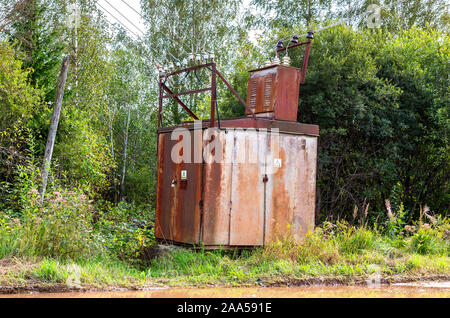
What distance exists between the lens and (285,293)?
6.12 metres

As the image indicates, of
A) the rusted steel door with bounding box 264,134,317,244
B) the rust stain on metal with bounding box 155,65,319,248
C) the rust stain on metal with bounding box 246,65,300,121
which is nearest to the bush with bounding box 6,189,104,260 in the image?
the rust stain on metal with bounding box 155,65,319,248

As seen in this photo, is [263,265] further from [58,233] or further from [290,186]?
[58,233]

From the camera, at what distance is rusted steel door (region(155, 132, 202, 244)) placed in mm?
8141

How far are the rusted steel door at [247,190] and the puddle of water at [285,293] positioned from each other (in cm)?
172

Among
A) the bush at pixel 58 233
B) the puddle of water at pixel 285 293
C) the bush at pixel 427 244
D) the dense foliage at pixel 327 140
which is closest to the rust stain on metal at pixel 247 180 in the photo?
the dense foliage at pixel 327 140

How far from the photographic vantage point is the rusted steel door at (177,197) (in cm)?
814

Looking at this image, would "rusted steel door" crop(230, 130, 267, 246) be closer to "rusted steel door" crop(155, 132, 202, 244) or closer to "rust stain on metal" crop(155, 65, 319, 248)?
"rust stain on metal" crop(155, 65, 319, 248)

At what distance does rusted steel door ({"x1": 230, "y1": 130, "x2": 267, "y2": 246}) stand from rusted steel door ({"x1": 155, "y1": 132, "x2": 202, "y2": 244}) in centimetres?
59

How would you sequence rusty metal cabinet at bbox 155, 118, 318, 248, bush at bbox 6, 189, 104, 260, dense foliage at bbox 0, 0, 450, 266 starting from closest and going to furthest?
bush at bbox 6, 189, 104, 260, rusty metal cabinet at bbox 155, 118, 318, 248, dense foliage at bbox 0, 0, 450, 266

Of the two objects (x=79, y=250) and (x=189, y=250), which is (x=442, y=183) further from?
(x=79, y=250)

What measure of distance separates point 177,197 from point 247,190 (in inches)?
49.8

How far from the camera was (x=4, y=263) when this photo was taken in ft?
22.0

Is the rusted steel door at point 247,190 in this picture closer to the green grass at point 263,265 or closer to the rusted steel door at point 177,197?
the green grass at point 263,265

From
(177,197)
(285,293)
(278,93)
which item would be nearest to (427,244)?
(278,93)
